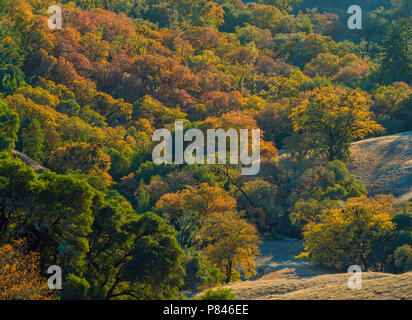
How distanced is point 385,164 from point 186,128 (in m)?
21.2

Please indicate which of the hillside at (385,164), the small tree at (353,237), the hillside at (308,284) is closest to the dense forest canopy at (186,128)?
the small tree at (353,237)

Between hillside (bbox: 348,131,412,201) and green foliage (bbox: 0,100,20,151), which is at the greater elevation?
green foliage (bbox: 0,100,20,151)

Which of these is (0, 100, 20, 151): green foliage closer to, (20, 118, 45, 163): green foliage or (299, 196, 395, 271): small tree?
(20, 118, 45, 163): green foliage

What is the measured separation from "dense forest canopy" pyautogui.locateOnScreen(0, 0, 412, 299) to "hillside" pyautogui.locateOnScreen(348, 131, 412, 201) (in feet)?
7.50

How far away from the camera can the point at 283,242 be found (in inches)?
2309

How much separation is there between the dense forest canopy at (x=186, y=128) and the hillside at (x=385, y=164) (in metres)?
2.29

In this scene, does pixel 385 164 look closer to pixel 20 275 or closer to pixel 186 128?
pixel 186 128

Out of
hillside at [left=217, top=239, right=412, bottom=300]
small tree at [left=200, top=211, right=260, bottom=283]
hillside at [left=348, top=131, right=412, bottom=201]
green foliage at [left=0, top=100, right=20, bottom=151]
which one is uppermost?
green foliage at [left=0, top=100, right=20, bottom=151]

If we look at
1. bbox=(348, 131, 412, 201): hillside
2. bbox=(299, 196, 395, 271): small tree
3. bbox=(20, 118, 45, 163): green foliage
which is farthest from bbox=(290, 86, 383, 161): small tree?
bbox=(20, 118, 45, 163): green foliage

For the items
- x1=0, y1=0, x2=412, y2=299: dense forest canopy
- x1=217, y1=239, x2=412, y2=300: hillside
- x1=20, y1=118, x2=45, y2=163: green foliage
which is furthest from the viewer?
x1=20, y1=118, x2=45, y2=163: green foliage

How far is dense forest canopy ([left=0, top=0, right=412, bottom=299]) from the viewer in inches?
1545

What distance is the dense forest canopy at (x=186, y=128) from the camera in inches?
1545

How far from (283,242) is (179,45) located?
5887 centimetres
